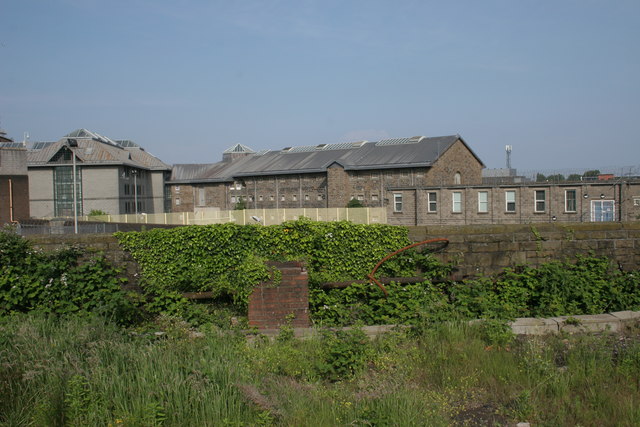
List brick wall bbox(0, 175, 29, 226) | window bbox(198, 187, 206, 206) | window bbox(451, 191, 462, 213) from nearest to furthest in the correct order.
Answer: brick wall bbox(0, 175, 29, 226) → window bbox(451, 191, 462, 213) → window bbox(198, 187, 206, 206)

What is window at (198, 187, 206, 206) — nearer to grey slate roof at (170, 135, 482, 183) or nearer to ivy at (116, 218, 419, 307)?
grey slate roof at (170, 135, 482, 183)

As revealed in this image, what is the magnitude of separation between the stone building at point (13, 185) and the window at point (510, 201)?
1417 inches

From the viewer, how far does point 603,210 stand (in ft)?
121

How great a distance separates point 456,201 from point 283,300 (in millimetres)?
37356

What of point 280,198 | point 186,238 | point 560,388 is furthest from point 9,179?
point 560,388

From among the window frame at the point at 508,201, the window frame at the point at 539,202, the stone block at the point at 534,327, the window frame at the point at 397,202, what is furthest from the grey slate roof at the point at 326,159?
the stone block at the point at 534,327

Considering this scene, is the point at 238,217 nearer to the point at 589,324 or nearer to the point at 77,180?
the point at 77,180

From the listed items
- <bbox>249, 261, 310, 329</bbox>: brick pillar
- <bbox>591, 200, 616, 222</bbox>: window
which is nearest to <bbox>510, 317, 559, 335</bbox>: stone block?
<bbox>249, 261, 310, 329</bbox>: brick pillar

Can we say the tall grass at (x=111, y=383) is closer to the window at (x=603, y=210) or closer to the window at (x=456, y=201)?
the window at (x=603, y=210)

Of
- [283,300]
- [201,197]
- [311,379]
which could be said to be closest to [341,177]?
[201,197]

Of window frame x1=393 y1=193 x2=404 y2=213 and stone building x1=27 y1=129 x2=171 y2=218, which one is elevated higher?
stone building x1=27 y1=129 x2=171 y2=218

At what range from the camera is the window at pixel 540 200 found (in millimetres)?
39156

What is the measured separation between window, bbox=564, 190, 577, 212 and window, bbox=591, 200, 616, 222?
119 cm

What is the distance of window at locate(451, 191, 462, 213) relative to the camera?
1699 inches
